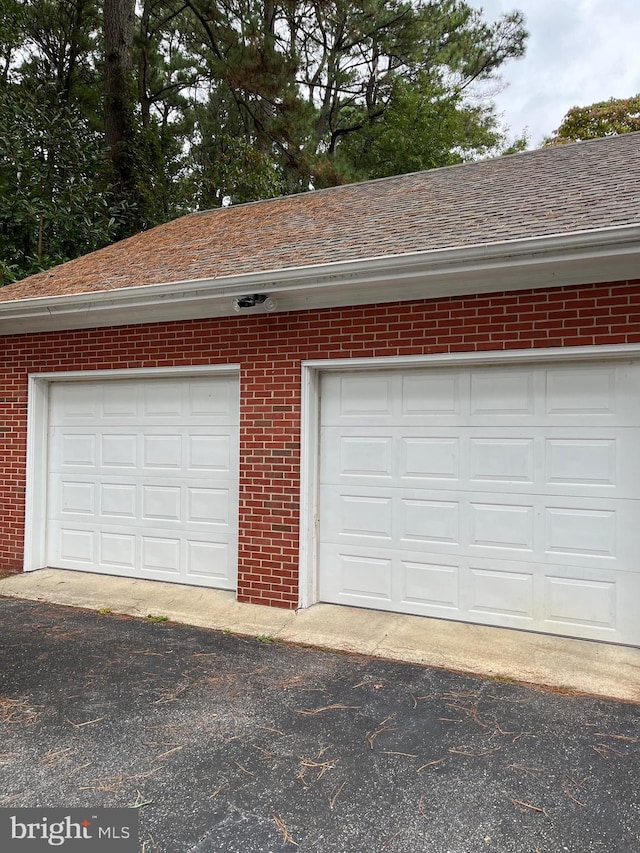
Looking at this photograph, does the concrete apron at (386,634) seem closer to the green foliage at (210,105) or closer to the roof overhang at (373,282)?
the roof overhang at (373,282)

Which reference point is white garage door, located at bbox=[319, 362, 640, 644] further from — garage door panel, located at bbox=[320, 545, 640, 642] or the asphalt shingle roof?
the asphalt shingle roof

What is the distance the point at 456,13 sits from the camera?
760 inches

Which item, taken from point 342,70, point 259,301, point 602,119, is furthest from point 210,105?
point 259,301

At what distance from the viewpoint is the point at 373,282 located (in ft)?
15.9

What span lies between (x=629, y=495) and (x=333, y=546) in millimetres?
2401

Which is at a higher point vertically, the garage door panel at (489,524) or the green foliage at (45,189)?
the green foliage at (45,189)

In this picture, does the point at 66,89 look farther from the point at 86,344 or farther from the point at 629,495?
the point at 629,495

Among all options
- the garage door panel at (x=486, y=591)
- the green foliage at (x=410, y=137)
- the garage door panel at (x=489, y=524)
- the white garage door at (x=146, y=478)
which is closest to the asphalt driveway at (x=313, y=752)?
the garage door panel at (x=486, y=591)

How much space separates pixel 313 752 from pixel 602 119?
20514mm

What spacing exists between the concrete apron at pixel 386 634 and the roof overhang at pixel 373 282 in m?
2.62

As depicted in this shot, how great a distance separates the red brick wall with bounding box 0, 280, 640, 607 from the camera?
→ 14.8ft

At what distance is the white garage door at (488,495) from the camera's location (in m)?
4.48

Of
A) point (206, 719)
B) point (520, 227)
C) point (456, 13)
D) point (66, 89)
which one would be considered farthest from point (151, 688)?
point (456, 13)

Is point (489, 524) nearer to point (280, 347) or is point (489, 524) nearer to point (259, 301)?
point (280, 347)
